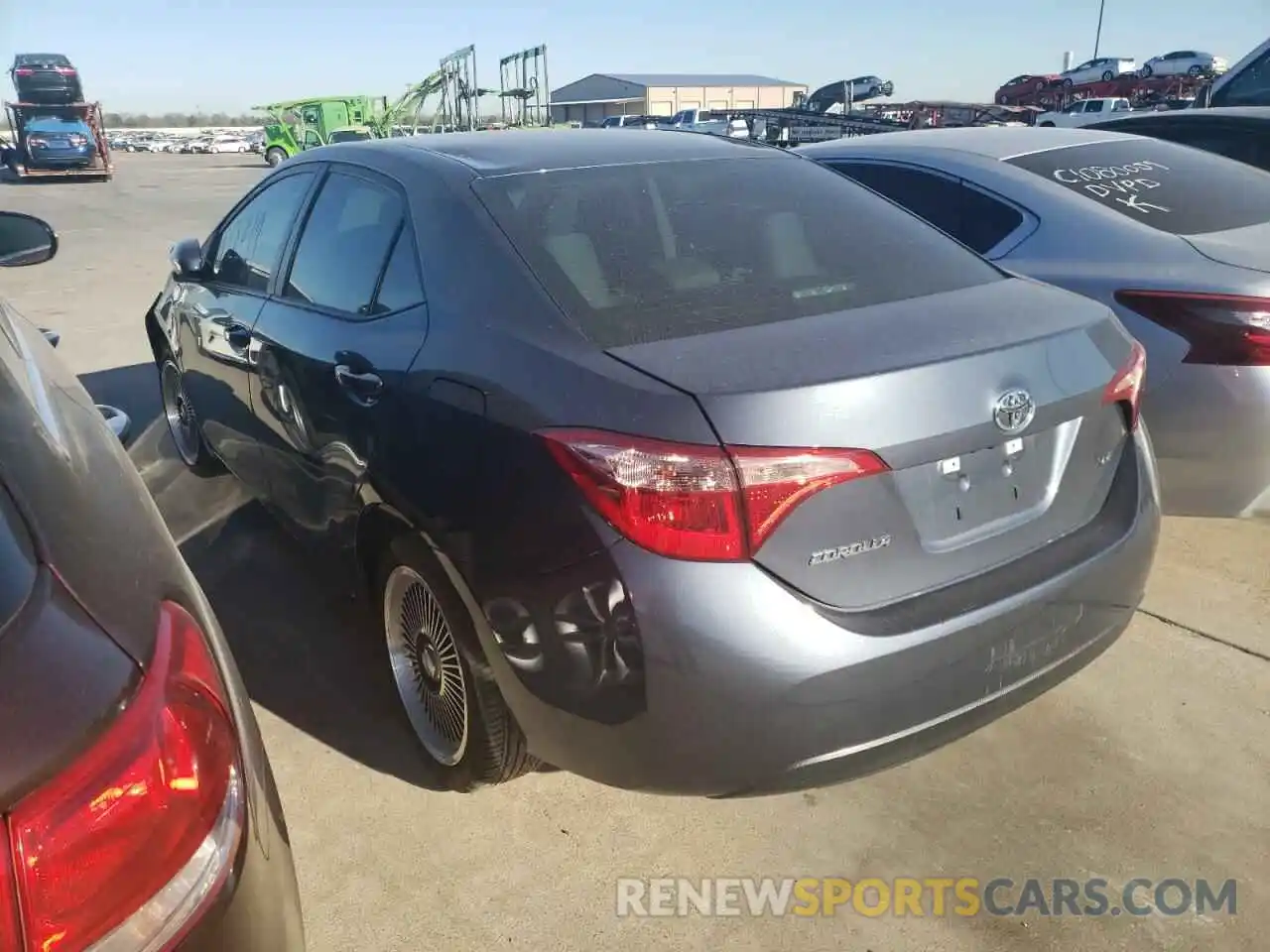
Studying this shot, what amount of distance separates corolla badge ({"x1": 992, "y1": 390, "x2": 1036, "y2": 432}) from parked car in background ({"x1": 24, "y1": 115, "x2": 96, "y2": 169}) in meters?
35.5

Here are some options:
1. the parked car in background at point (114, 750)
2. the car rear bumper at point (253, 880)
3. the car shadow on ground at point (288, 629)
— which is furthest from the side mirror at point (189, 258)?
the car rear bumper at point (253, 880)

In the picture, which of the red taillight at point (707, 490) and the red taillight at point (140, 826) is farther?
the red taillight at point (707, 490)

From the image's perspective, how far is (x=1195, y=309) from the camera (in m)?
3.07

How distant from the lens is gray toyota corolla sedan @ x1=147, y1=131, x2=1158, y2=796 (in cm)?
186

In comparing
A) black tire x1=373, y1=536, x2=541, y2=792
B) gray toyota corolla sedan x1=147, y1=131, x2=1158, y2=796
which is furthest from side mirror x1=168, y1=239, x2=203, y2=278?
black tire x1=373, y1=536, x2=541, y2=792

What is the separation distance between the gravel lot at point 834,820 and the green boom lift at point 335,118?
36.1 m

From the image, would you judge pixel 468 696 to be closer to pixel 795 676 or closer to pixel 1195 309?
pixel 795 676

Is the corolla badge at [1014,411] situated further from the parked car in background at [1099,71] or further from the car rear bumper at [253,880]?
Result: the parked car in background at [1099,71]

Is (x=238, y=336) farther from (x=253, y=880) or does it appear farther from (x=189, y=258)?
(x=253, y=880)

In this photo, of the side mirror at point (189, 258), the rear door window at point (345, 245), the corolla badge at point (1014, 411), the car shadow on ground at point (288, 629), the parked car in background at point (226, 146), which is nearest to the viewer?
the corolla badge at point (1014, 411)

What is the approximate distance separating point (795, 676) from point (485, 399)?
2.85 feet

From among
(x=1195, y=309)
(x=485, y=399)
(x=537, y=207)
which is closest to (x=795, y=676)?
(x=485, y=399)

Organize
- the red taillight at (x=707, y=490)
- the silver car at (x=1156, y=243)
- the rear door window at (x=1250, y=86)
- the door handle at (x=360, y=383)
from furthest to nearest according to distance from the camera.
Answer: the rear door window at (x=1250, y=86) < the silver car at (x=1156, y=243) < the door handle at (x=360, y=383) < the red taillight at (x=707, y=490)

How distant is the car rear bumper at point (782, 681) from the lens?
184 centimetres
